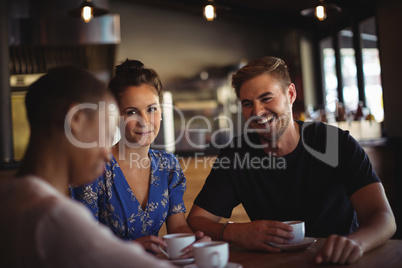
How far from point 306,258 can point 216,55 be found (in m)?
6.25

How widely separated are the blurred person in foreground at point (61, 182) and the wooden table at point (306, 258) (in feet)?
1.85

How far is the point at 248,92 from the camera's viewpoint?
184 centimetres

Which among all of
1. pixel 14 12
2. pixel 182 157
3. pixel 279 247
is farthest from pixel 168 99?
pixel 279 247

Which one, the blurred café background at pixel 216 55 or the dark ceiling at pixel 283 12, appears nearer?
the blurred café background at pixel 216 55

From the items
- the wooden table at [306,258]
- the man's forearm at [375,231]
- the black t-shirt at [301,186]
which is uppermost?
the black t-shirt at [301,186]

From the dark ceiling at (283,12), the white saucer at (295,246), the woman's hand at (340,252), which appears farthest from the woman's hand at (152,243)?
the dark ceiling at (283,12)

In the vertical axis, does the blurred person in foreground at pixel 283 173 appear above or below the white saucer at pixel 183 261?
above

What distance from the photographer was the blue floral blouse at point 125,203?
171 cm

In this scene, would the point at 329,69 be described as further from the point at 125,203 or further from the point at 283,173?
the point at 125,203

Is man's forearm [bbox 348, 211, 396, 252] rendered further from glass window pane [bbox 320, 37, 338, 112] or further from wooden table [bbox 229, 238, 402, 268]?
glass window pane [bbox 320, 37, 338, 112]

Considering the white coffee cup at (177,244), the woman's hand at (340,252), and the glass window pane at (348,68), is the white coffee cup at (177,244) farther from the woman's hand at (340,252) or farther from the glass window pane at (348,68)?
the glass window pane at (348,68)

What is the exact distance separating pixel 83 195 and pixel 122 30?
17.9 ft

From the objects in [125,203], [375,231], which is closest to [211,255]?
[375,231]

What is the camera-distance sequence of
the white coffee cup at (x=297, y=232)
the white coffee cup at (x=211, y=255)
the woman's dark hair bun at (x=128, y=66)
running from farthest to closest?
the woman's dark hair bun at (x=128, y=66), the white coffee cup at (x=297, y=232), the white coffee cup at (x=211, y=255)
